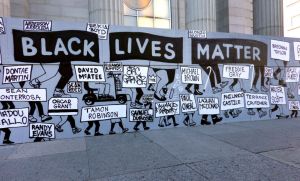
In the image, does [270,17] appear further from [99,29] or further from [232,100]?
[99,29]

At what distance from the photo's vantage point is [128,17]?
11.9m

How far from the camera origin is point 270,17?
1330 centimetres

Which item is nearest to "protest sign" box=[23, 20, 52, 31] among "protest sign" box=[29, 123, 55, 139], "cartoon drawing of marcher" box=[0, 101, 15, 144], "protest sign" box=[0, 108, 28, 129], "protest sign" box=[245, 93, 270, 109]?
"cartoon drawing of marcher" box=[0, 101, 15, 144]

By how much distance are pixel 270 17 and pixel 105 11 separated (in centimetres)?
814

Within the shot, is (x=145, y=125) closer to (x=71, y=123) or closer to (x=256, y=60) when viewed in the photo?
(x=71, y=123)

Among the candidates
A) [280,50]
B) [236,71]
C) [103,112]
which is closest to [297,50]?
[280,50]

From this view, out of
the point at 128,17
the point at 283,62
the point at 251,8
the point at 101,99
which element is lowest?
the point at 101,99

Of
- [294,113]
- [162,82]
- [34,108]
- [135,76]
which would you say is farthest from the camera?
[294,113]

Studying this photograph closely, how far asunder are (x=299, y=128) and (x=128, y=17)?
798cm

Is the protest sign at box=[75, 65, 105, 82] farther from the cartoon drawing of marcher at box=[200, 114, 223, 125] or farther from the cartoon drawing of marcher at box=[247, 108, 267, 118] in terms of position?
the cartoon drawing of marcher at box=[247, 108, 267, 118]

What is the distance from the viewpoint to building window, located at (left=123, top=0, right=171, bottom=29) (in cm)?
1192

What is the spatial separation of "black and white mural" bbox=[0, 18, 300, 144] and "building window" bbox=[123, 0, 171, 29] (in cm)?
507

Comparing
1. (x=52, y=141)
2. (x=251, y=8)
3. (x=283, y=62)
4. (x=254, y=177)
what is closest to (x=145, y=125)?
(x=52, y=141)

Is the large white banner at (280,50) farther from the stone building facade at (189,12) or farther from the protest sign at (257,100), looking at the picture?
the stone building facade at (189,12)
